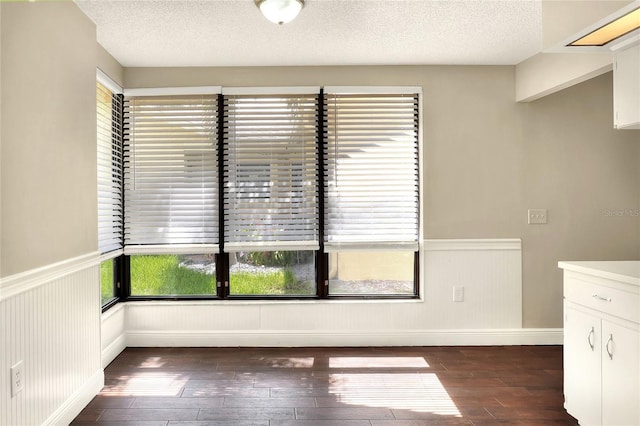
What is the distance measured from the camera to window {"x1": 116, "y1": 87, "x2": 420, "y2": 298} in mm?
4203

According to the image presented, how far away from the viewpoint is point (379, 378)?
11.4 feet

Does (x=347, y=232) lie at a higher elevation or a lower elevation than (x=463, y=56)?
lower

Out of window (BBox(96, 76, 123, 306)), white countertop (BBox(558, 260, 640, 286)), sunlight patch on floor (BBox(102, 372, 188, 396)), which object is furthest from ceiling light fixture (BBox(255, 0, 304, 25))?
sunlight patch on floor (BBox(102, 372, 188, 396))

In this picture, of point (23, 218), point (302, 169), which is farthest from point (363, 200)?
point (23, 218)

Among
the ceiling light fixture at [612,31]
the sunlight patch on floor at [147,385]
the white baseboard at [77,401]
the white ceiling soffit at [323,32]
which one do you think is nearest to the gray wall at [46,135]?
the white ceiling soffit at [323,32]

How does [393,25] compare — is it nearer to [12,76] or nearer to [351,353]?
[12,76]

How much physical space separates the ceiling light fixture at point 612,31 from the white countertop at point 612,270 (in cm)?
115

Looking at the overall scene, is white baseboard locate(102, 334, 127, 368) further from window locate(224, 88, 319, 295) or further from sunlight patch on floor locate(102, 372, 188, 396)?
window locate(224, 88, 319, 295)

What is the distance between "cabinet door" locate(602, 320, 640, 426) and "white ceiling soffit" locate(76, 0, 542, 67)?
6.43ft

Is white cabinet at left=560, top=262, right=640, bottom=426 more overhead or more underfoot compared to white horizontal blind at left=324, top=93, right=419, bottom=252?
more underfoot

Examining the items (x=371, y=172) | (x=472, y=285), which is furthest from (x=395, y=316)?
(x=371, y=172)

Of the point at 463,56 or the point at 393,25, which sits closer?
the point at 393,25

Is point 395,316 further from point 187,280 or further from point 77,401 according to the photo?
point 77,401

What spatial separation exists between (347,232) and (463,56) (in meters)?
1.77
